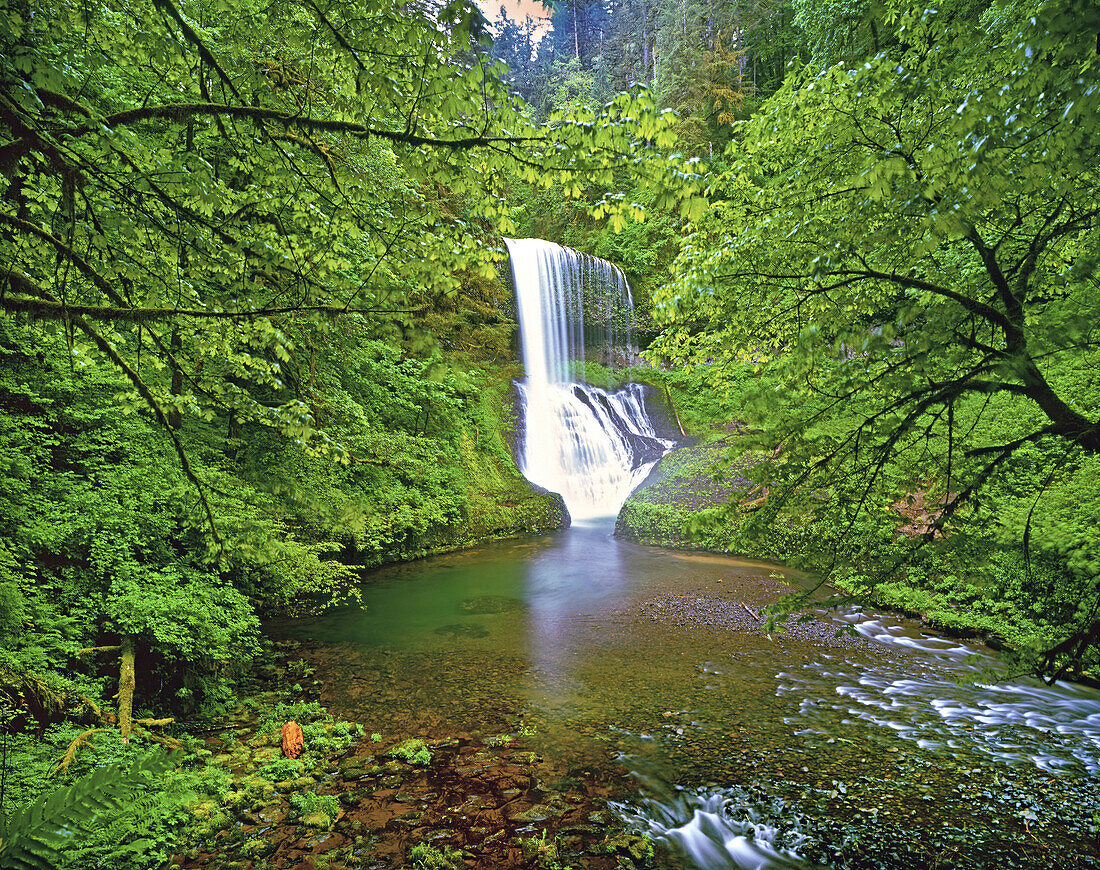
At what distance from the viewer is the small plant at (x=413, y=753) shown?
13.1 ft

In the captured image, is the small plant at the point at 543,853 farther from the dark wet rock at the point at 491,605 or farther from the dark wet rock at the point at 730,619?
the dark wet rock at the point at 491,605

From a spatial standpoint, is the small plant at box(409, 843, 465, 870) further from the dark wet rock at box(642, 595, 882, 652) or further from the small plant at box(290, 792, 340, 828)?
the dark wet rock at box(642, 595, 882, 652)

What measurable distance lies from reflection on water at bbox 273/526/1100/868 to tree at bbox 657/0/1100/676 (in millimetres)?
1435

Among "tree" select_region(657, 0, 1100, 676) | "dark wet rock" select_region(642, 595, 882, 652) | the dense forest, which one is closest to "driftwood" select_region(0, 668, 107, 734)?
the dense forest

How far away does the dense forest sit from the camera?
232 centimetres

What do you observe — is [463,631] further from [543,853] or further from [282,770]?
[543,853]

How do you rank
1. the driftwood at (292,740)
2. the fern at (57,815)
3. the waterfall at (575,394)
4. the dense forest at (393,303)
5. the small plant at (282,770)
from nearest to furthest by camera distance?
the fern at (57,815) < the dense forest at (393,303) < the small plant at (282,770) < the driftwood at (292,740) < the waterfall at (575,394)

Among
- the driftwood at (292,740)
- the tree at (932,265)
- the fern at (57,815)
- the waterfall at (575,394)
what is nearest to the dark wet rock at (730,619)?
the tree at (932,265)

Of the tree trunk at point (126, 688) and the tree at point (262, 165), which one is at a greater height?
the tree at point (262, 165)

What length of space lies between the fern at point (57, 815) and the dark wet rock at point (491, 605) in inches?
254

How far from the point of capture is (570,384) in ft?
62.4

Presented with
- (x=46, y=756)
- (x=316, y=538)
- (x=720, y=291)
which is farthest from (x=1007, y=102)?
(x=316, y=538)

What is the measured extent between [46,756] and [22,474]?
2278 mm

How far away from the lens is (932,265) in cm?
454
